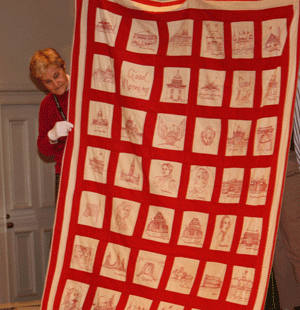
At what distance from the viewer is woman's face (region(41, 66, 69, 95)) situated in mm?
2174

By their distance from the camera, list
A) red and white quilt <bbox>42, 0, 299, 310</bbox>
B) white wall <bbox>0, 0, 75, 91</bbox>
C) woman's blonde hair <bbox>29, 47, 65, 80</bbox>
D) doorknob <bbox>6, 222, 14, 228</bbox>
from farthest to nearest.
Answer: doorknob <bbox>6, 222, 14, 228</bbox>, white wall <bbox>0, 0, 75, 91</bbox>, woman's blonde hair <bbox>29, 47, 65, 80</bbox>, red and white quilt <bbox>42, 0, 299, 310</bbox>

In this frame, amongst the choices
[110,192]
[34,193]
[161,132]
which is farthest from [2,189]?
[161,132]

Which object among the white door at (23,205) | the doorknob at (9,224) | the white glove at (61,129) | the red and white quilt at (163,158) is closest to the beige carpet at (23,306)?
the white door at (23,205)

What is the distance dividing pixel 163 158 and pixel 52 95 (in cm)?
75

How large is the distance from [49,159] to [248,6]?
1774 millimetres

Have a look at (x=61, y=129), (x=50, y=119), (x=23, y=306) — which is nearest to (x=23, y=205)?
(x=23, y=306)

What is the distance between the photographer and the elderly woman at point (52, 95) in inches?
85.3

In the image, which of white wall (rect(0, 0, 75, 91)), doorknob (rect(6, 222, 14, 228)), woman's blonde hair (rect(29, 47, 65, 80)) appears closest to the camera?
woman's blonde hair (rect(29, 47, 65, 80))

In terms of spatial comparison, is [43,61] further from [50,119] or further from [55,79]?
[50,119]

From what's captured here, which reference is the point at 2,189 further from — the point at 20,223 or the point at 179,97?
the point at 179,97

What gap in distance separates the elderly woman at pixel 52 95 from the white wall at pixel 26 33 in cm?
66

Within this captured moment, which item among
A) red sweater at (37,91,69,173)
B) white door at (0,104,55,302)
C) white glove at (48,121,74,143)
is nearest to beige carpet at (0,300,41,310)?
white door at (0,104,55,302)

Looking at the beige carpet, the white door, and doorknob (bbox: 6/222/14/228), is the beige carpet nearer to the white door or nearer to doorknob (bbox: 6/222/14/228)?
the white door

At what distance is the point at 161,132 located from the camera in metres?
2.01
